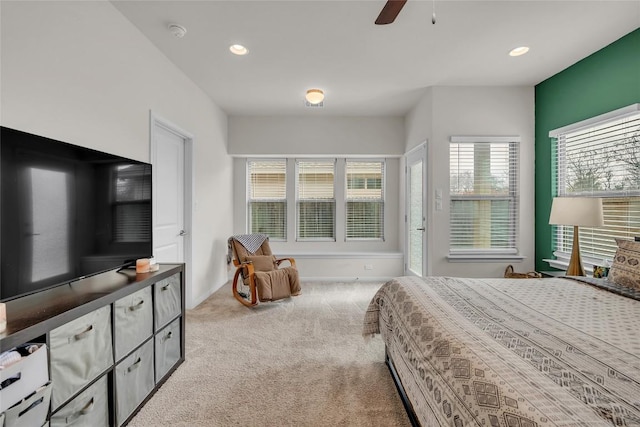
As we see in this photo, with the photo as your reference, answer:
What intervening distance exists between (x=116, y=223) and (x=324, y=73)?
8.20ft

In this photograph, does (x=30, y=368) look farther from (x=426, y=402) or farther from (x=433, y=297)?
(x=433, y=297)

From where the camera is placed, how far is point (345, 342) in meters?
2.71

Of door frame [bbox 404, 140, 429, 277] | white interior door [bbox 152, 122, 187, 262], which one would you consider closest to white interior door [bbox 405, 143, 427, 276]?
door frame [bbox 404, 140, 429, 277]

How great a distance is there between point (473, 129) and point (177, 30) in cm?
326

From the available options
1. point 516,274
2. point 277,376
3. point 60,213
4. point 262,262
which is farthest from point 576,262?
point 60,213

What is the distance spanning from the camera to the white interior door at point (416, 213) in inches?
152

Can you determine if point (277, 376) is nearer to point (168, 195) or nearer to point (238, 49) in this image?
point (168, 195)

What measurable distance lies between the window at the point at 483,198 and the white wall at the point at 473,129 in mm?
103

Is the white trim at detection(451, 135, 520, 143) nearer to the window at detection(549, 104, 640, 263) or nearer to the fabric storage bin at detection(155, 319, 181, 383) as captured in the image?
the window at detection(549, 104, 640, 263)

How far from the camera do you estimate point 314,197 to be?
532 centimetres

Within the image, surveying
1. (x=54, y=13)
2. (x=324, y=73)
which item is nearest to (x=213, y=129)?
(x=324, y=73)

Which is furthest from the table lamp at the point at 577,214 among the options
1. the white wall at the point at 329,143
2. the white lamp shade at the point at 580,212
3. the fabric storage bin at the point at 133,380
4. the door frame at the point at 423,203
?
the fabric storage bin at the point at 133,380

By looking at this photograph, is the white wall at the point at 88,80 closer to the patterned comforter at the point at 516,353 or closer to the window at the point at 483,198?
the patterned comforter at the point at 516,353

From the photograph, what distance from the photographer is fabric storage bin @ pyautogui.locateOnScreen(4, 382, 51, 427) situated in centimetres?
100
